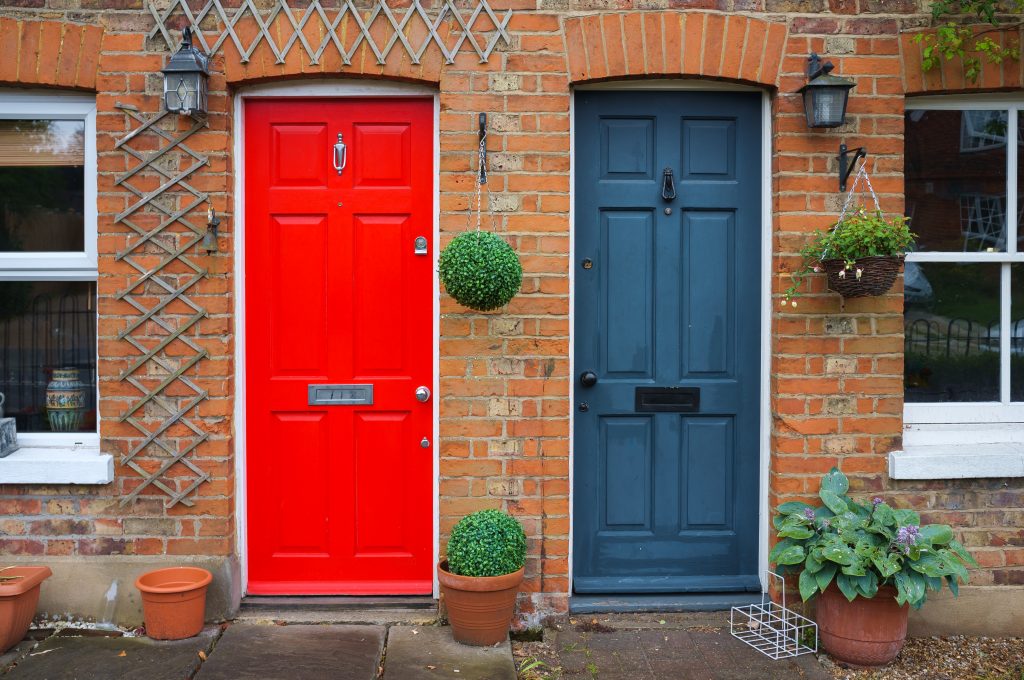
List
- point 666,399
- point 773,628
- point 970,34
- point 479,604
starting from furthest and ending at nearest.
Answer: point 666,399 < point 773,628 < point 970,34 < point 479,604

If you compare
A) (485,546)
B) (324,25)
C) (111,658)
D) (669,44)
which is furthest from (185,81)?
(111,658)

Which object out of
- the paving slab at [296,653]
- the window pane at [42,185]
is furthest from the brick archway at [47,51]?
the paving slab at [296,653]

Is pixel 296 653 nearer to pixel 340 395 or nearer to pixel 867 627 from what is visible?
pixel 340 395

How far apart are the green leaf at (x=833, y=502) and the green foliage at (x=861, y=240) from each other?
0.92m

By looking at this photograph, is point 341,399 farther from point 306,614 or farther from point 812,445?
point 812,445

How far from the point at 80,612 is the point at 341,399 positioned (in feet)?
5.40

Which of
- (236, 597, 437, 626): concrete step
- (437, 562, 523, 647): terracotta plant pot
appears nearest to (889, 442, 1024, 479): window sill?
(437, 562, 523, 647): terracotta plant pot

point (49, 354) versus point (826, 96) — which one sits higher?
point (826, 96)

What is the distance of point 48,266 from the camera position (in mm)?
4578

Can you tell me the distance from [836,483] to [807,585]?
0.56 meters

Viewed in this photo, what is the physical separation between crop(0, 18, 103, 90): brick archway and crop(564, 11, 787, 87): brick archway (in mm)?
2318

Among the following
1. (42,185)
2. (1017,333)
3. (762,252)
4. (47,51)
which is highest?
(47,51)

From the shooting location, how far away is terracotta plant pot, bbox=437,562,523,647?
4145 mm

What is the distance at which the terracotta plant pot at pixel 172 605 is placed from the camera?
13.9 feet
